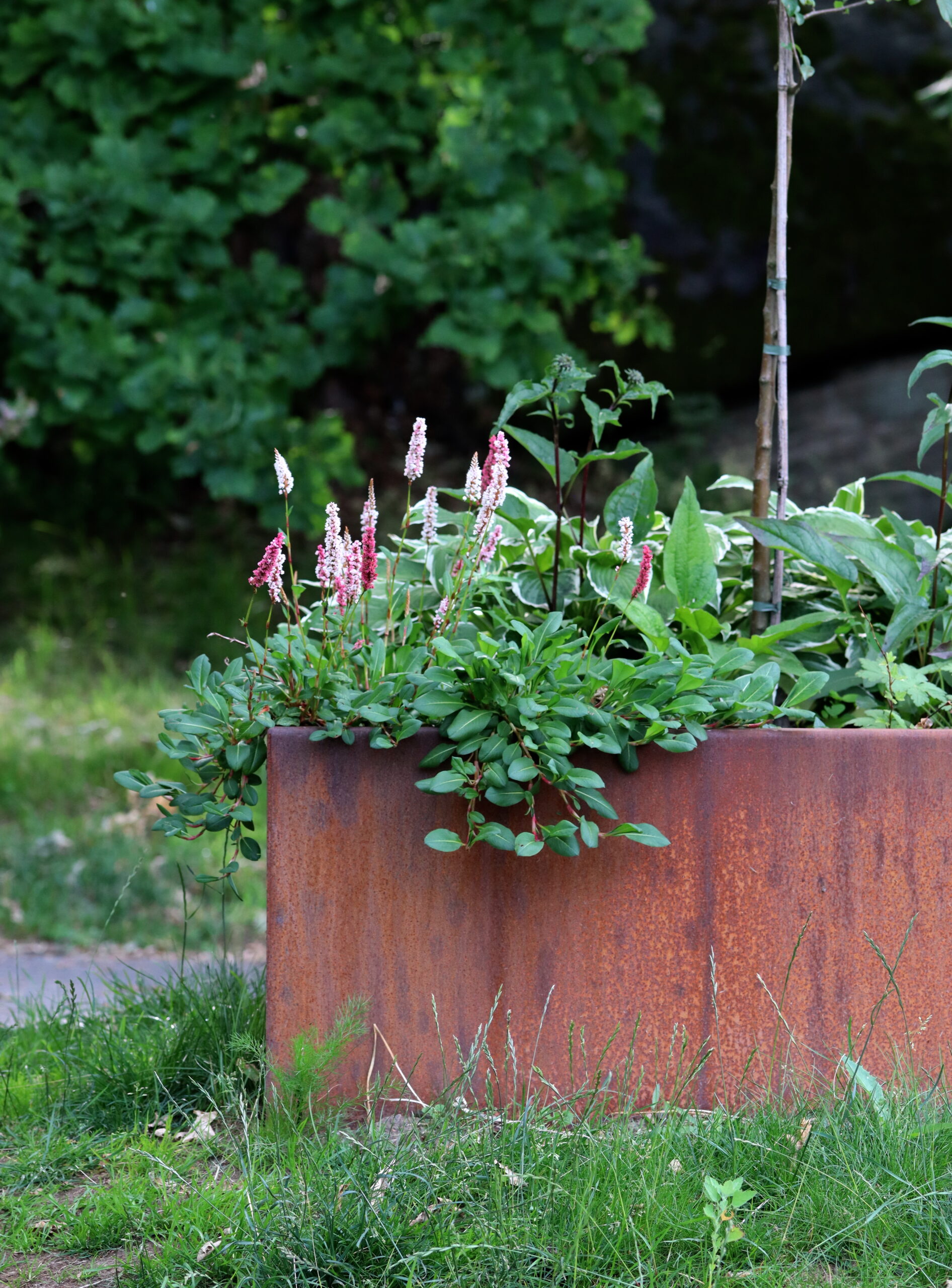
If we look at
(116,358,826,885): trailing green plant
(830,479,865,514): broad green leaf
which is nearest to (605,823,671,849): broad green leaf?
(116,358,826,885): trailing green plant

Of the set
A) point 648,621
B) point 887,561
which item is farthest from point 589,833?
point 887,561

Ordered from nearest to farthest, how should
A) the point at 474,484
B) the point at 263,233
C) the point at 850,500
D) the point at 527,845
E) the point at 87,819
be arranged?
the point at 527,845 < the point at 474,484 < the point at 850,500 < the point at 87,819 < the point at 263,233

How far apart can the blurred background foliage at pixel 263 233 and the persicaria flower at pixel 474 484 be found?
9.68 ft

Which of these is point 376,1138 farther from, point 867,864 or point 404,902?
point 867,864

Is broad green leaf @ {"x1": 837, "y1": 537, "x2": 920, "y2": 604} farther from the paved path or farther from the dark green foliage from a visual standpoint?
the dark green foliage

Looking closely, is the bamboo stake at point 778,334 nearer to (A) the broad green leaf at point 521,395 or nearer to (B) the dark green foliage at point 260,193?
(A) the broad green leaf at point 521,395

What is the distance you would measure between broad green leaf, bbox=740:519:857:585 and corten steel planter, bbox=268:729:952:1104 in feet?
1.11

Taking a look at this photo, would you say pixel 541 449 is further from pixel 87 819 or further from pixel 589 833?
pixel 87 819

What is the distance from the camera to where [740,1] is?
683 cm

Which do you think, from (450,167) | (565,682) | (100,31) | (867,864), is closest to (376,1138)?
(565,682)

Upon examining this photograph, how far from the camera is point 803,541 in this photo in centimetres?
196

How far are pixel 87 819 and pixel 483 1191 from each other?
11.2ft

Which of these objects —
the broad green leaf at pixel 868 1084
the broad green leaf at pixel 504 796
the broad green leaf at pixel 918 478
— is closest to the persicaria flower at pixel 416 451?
the broad green leaf at pixel 504 796

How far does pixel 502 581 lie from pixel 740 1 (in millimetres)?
6144
